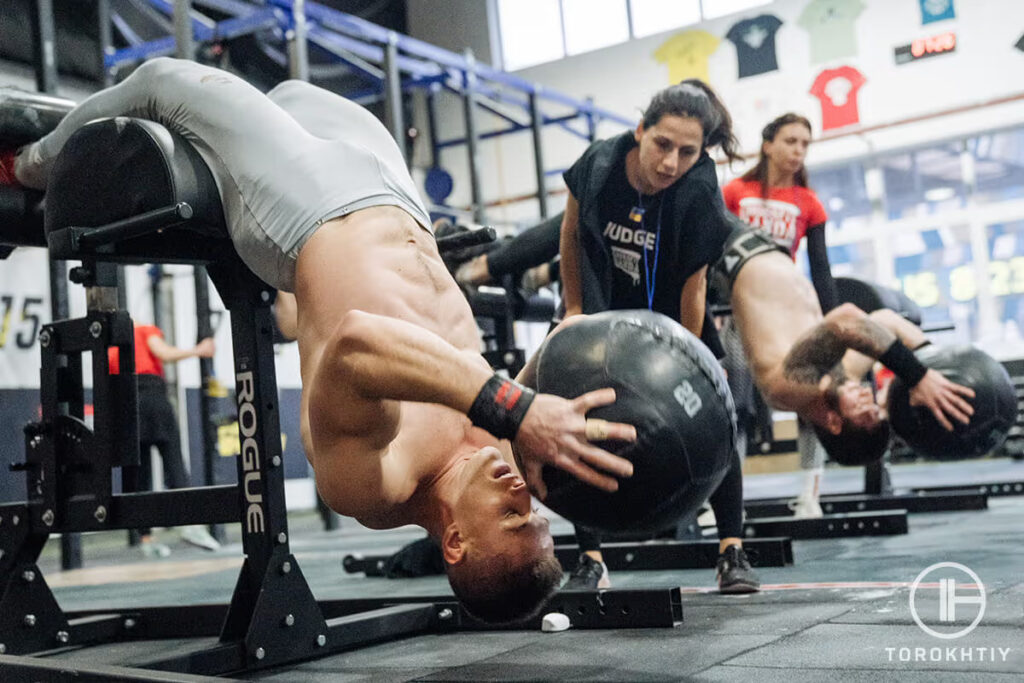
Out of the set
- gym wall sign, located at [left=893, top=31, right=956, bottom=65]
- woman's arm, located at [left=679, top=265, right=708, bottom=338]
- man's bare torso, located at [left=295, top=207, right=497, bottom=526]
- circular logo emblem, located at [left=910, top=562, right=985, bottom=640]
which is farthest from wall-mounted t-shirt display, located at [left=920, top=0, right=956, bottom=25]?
man's bare torso, located at [left=295, top=207, right=497, bottom=526]

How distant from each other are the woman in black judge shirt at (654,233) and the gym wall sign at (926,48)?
7874 millimetres

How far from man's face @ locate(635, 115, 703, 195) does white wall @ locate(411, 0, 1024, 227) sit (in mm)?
7829

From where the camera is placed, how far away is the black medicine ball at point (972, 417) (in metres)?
3.16

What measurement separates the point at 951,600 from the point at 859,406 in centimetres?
87

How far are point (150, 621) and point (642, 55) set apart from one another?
373 inches

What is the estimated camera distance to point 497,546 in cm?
201

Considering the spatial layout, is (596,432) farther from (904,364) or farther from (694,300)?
(904,364)

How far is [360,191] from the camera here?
2352mm

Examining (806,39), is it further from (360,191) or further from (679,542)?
(360,191)

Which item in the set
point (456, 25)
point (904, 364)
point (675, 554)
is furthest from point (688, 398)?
point (456, 25)

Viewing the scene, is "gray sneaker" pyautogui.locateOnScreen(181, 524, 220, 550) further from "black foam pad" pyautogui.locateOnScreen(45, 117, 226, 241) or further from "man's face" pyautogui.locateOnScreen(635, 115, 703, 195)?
"man's face" pyautogui.locateOnScreen(635, 115, 703, 195)

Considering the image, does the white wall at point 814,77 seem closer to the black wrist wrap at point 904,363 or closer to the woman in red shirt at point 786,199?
the woman in red shirt at point 786,199

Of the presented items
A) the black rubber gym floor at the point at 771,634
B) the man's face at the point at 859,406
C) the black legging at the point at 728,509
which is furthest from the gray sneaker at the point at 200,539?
the man's face at the point at 859,406

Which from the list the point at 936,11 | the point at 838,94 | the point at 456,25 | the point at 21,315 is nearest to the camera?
the point at 21,315
